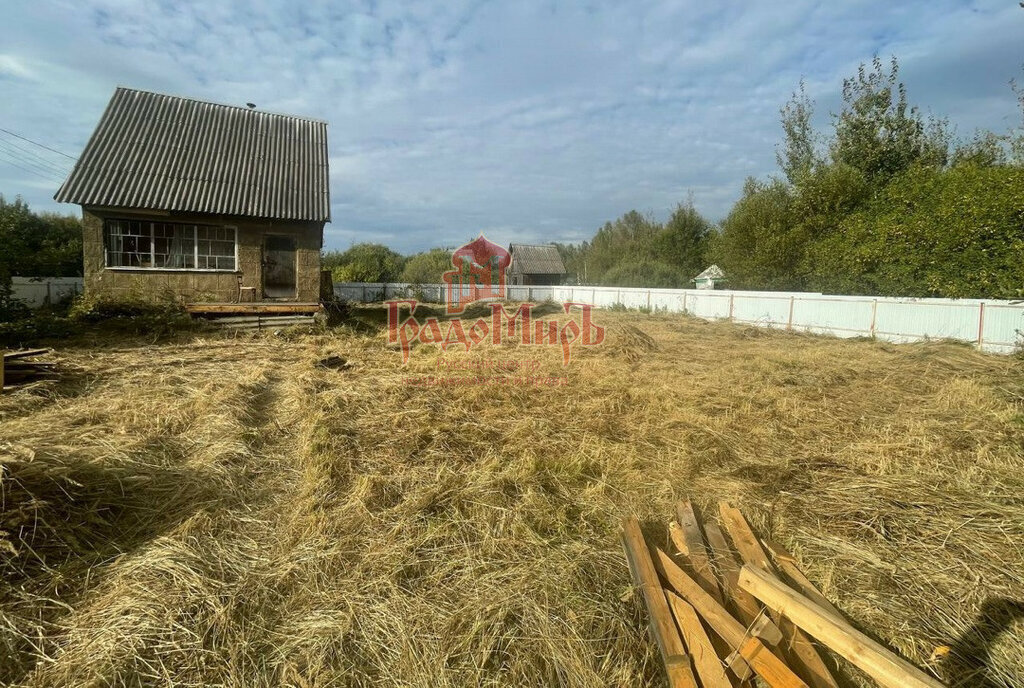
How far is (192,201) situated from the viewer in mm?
11008

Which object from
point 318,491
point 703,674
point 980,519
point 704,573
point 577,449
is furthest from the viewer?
point 577,449

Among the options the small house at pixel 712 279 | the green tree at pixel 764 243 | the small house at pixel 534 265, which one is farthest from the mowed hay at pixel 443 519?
the small house at pixel 534 265

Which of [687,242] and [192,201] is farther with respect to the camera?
[687,242]

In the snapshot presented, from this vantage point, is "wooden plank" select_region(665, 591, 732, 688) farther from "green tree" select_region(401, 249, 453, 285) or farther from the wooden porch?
"green tree" select_region(401, 249, 453, 285)

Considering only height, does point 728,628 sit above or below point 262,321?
below

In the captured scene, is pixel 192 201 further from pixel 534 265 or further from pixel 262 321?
pixel 534 265

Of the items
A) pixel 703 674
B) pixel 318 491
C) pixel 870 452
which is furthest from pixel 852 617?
pixel 318 491

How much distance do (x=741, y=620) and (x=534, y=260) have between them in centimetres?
3702

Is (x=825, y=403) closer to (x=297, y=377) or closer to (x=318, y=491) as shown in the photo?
(x=318, y=491)

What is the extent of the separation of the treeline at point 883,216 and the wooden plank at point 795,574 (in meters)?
10.8

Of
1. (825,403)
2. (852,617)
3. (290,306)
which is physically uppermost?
(290,306)

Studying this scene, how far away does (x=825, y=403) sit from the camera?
251 inches

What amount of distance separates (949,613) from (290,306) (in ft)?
40.0

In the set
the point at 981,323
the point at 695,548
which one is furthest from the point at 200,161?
the point at 981,323
